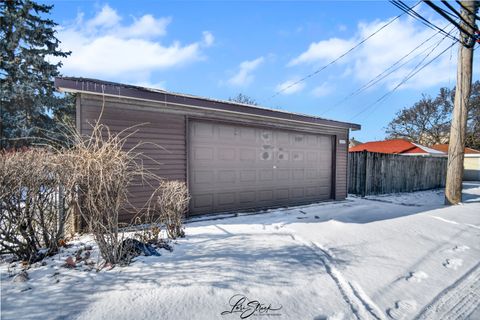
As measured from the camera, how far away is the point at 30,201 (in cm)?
291

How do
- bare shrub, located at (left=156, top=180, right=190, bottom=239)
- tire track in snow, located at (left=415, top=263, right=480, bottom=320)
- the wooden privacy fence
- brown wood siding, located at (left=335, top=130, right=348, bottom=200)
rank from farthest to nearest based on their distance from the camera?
the wooden privacy fence, brown wood siding, located at (left=335, top=130, right=348, bottom=200), bare shrub, located at (left=156, top=180, right=190, bottom=239), tire track in snow, located at (left=415, top=263, right=480, bottom=320)

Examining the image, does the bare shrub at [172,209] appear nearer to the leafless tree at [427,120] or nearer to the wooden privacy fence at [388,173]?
the wooden privacy fence at [388,173]

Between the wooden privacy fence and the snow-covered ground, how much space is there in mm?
5325

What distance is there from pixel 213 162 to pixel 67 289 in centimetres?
371

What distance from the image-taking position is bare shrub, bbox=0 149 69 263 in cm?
277

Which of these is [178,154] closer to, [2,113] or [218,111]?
[218,111]

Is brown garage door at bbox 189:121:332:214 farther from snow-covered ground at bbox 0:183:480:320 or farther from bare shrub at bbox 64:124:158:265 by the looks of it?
bare shrub at bbox 64:124:158:265

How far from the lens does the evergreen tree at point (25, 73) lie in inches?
486

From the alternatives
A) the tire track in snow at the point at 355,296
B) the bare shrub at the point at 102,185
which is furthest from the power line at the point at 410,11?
the bare shrub at the point at 102,185

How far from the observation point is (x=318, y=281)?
2.63 metres

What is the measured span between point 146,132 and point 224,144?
177 cm

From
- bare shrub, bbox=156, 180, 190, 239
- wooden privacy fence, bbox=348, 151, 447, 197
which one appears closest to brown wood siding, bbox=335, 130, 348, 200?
wooden privacy fence, bbox=348, 151, 447, 197

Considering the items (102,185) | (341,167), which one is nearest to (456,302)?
(102,185)

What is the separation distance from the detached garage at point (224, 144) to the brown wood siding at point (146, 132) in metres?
0.02
